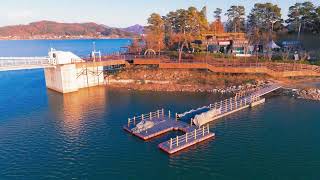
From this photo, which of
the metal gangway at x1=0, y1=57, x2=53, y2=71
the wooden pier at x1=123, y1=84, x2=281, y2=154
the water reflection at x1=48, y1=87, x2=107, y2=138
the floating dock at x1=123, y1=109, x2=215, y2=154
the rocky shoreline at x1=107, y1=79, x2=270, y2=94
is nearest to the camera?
the floating dock at x1=123, y1=109, x2=215, y2=154

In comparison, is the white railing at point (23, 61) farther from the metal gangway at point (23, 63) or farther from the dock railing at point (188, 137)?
the dock railing at point (188, 137)

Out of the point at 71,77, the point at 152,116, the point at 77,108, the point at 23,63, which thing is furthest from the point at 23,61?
the point at 152,116

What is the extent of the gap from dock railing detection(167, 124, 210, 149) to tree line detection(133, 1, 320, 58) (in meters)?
44.0

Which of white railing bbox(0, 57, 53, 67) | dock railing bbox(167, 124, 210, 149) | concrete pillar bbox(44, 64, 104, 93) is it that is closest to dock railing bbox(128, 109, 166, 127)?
dock railing bbox(167, 124, 210, 149)

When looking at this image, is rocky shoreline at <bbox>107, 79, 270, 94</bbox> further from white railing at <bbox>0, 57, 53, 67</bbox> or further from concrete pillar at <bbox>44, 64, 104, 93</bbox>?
white railing at <bbox>0, 57, 53, 67</bbox>

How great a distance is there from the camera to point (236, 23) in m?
102

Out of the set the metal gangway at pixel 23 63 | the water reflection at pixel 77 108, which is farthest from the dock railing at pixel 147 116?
the metal gangway at pixel 23 63

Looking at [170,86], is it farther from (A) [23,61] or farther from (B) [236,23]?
(B) [236,23]

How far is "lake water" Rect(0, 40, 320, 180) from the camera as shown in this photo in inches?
1136

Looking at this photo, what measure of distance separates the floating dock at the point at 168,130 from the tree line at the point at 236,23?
124 ft

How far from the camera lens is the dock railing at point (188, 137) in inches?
1316

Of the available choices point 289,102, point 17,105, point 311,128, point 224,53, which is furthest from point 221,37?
point 17,105

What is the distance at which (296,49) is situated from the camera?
78.9 m

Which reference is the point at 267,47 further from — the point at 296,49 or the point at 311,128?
the point at 311,128
